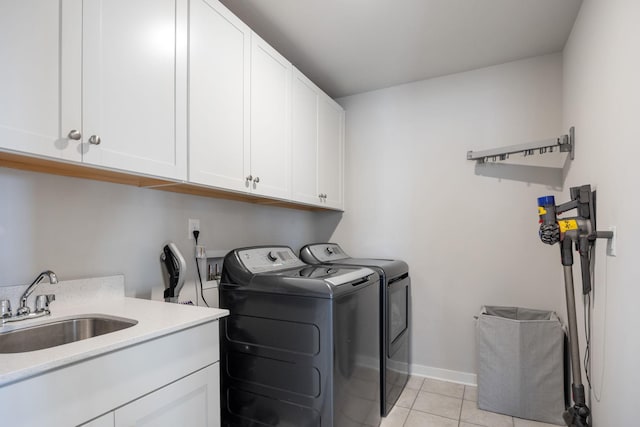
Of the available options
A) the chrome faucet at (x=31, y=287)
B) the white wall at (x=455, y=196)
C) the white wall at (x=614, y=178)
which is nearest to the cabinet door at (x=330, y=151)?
the white wall at (x=455, y=196)

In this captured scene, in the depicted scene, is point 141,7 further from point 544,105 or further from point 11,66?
point 544,105

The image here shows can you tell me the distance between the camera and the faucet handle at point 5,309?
1.10m

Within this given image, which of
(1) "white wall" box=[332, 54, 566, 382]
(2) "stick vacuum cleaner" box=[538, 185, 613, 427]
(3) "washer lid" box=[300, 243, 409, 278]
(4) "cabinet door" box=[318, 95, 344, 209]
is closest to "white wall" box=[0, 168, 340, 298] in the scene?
(3) "washer lid" box=[300, 243, 409, 278]

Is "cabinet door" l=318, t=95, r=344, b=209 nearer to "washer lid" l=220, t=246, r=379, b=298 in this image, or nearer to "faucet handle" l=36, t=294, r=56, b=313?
"washer lid" l=220, t=246, r=379, b=298

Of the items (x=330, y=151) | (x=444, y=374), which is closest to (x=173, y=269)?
(x=330, y=151)

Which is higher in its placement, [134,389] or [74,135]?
[74,135]

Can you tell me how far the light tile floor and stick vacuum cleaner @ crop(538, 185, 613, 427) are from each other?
55 centimetres

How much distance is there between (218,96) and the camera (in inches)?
63.1

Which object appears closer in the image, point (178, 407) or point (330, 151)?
point (178, 407)

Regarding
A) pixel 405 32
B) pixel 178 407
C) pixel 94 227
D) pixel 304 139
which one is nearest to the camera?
pixel 178 407

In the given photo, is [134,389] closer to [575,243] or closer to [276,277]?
[276,277]

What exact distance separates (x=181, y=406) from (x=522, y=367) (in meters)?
1.99

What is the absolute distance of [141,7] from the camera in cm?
125

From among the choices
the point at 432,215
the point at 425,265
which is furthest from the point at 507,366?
the point at 432,215
